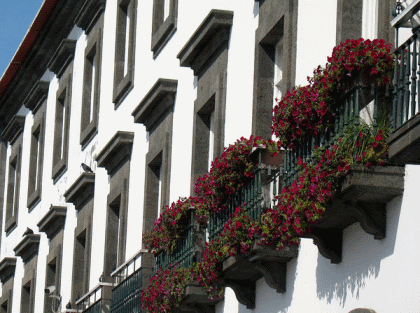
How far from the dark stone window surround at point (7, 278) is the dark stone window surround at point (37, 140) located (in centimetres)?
195

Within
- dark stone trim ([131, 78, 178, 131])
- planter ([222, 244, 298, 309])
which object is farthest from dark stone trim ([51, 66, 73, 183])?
planter ([222, 244, 298, 309])

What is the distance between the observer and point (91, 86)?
2608cm

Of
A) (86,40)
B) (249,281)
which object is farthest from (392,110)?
(86,40)

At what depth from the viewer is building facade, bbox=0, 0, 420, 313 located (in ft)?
40.0

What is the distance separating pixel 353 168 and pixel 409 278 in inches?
39.7

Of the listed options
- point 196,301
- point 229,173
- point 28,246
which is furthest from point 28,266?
point 229,173

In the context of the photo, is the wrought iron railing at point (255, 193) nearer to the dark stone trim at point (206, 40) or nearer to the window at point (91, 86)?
the dark stone trim at point (206, 40)

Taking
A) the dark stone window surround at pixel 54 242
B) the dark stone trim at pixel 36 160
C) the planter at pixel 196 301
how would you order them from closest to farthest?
the planter at pixel 196 301
the dark stone window surround at pixel 54 242
the dark stone trim at pixel 36 160

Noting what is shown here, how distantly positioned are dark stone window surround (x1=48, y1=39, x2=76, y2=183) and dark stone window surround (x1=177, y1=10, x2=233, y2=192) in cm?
932

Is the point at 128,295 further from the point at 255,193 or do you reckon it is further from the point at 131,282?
the point at 255,193

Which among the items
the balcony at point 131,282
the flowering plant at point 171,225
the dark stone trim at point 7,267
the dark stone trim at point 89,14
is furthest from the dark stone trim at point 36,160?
the flowering plant at point 171,225

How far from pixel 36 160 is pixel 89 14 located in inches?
233

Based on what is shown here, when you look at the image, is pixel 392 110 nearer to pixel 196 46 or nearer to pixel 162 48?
pixel 196 46

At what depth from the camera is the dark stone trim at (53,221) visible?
26.5 metres
